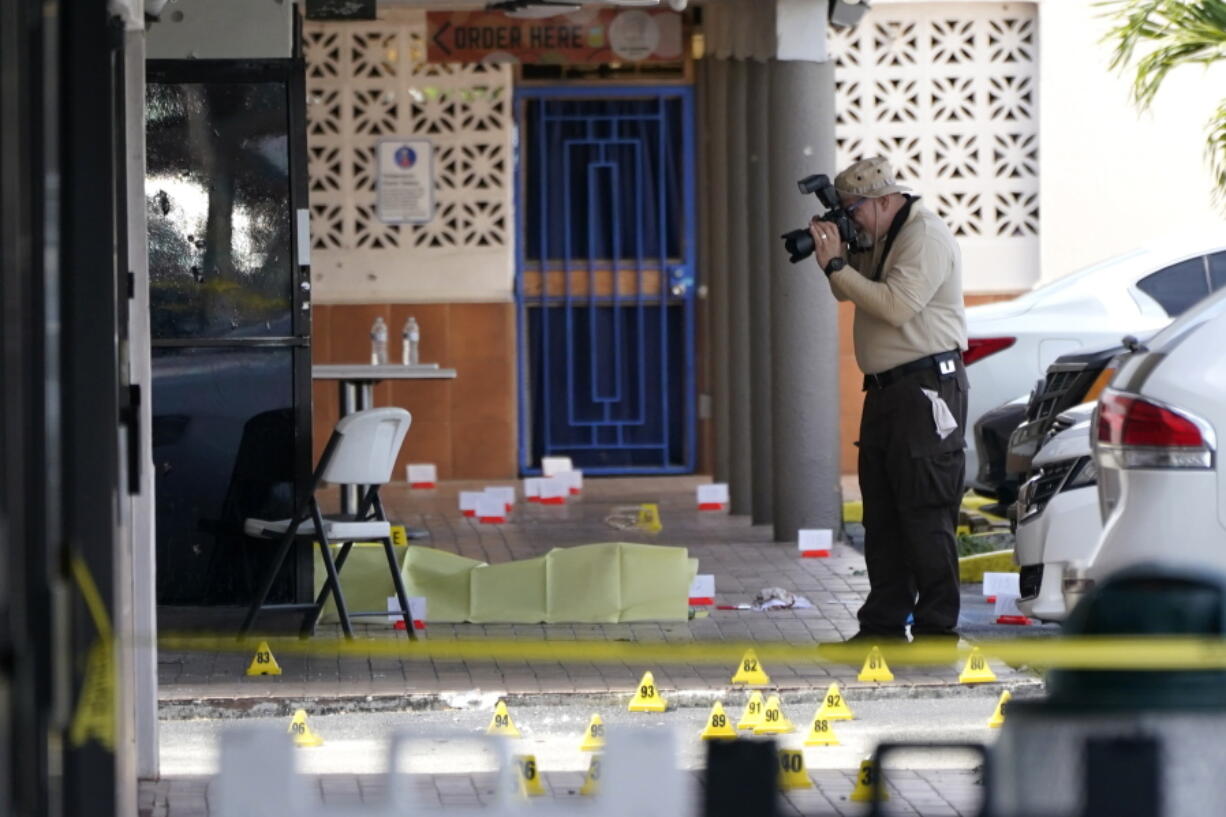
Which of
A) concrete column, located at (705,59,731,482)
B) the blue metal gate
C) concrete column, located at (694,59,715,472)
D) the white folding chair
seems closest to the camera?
the white folding chair

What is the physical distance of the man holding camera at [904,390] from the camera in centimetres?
831

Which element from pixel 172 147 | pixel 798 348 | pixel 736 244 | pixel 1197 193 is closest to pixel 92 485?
pixel 172 147

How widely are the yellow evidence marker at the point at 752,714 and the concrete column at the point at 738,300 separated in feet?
21.8

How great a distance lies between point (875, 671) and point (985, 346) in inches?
174

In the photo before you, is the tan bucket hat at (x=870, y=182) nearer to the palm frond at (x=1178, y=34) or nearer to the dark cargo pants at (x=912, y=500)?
the dark cargo pants at (x=912, y=500)

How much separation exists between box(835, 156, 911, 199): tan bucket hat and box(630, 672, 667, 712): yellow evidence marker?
2228 millimetres

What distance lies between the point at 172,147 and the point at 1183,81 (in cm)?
978

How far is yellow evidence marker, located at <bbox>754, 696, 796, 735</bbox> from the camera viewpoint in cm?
731

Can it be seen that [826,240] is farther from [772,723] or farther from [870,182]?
[772,723]

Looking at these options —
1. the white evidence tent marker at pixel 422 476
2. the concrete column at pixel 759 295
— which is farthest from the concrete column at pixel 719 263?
the white evidence tent marker at pixel 422 476

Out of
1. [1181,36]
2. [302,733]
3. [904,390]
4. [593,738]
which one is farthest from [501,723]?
[1181,36]

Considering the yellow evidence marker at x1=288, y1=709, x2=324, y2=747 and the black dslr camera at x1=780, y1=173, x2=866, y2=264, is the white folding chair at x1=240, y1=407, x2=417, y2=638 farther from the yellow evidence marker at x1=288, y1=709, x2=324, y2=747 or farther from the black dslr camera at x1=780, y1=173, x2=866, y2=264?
the black dslr camera at x1=780, y1=173, x2=866, y2=264

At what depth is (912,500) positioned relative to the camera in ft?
27.5

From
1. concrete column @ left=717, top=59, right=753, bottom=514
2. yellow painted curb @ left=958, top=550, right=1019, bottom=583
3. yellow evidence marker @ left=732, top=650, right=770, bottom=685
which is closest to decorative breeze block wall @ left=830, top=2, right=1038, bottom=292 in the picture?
concrete column @ left=717, top=59, right=753, bottom=514
